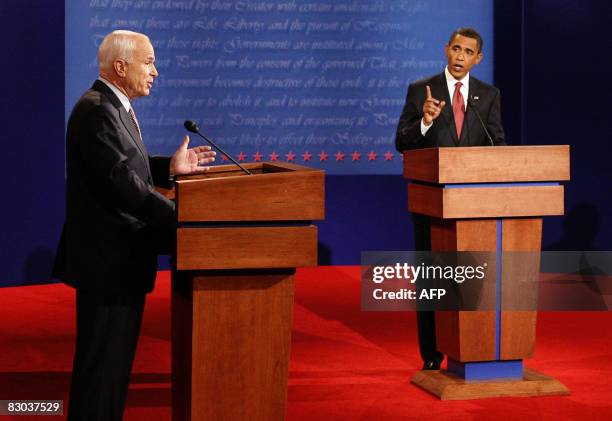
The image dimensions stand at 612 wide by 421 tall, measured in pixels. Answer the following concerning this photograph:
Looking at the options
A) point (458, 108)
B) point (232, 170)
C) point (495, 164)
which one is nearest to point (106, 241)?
point (232, 170)

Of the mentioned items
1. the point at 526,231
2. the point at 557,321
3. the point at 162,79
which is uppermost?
the point at 162,79

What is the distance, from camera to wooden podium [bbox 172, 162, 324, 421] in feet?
9.32

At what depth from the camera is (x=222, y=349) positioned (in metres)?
2.94

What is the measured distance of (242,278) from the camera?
293 centimetres

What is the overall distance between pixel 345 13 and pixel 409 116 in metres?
3.60

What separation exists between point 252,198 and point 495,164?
5.28ft

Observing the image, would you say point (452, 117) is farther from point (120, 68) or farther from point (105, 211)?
point (105, 211)

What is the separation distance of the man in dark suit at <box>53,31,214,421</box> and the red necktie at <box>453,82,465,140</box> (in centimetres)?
196

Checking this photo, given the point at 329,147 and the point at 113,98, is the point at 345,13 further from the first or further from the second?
the point at 113,98

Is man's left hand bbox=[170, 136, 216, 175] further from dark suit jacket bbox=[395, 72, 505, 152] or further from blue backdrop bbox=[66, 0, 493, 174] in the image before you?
blue backdrop bbox=[66, 0, 493, 174]

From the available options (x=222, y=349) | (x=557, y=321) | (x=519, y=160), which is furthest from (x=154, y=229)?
(x=557, y=321)

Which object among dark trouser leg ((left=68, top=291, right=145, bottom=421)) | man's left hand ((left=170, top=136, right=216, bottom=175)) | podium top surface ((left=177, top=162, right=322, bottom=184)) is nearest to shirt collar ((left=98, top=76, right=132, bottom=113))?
man's left hand ((left=170, top=136, right=216, bottom=175))

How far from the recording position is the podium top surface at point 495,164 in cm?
410

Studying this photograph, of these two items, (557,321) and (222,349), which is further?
(557,321)
